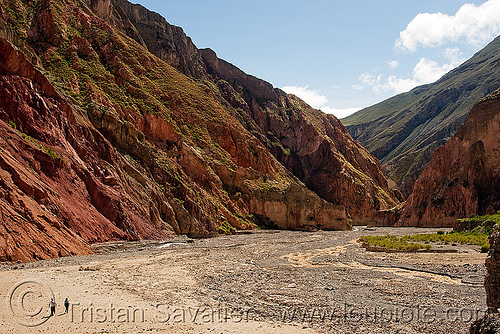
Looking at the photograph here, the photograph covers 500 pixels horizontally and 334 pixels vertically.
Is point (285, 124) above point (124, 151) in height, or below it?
above

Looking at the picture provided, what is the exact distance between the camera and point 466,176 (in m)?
77.0

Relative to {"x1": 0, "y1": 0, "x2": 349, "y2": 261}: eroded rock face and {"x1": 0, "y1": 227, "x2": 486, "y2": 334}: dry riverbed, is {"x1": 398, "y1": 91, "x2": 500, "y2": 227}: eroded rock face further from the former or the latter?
{"x1": 0, "y1": 227, "x2": 486, "y2": 334}: dry riverbed

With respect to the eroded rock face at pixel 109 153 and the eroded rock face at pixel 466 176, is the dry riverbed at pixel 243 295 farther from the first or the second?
the eroded rock face at pixel 466 176

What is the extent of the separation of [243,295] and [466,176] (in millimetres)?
75723

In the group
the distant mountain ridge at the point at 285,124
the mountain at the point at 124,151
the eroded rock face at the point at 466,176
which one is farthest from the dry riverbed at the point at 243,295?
the distant mountain ridge at the point at 285,124

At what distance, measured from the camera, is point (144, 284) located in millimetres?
17812

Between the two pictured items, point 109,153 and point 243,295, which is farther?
point 109,153

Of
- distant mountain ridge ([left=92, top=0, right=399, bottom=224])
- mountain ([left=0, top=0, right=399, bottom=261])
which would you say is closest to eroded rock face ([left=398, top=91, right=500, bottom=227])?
mountain ([left=0, top=0, right=399, bottom=261])

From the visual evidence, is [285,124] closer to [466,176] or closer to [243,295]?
[466,176]

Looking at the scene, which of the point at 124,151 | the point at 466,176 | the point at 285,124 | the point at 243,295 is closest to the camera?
the point at 243,295

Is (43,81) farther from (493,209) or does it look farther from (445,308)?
(493,209)

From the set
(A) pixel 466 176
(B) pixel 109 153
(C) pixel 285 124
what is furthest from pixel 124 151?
(C) pixel 285 124

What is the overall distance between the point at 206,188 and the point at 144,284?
41.8 meters

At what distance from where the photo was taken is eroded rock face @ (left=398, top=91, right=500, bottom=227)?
72.6m
